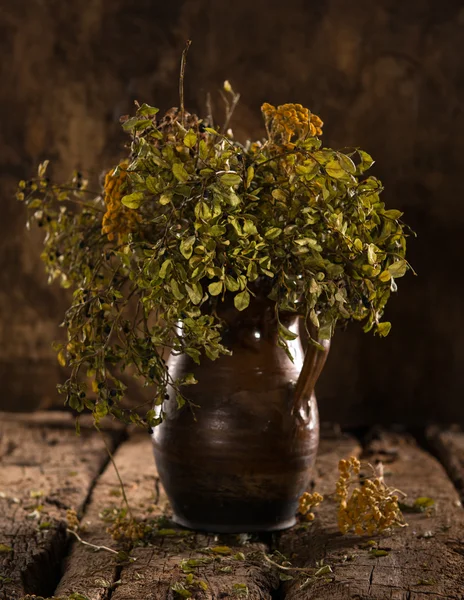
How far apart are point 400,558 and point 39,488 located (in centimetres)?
86

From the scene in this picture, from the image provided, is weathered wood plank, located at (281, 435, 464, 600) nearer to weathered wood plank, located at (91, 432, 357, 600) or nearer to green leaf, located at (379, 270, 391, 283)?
weathered wood plank, located at (91, 432, 357, 600)

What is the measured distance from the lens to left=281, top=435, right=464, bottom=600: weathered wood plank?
126 cm

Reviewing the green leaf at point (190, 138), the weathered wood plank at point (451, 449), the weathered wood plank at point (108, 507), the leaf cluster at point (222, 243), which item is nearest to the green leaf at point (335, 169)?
the leaf cluster at point (222, 243)

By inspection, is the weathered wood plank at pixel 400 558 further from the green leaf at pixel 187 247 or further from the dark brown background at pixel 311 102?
the dark brown background at pixel 311 102

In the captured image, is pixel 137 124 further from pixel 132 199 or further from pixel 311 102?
pixel 311 102

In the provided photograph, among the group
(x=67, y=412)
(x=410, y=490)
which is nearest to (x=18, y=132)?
(x=67, y=412)

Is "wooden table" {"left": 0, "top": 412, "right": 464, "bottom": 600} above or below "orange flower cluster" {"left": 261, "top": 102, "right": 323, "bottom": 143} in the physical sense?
below

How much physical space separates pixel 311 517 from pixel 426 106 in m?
1.53

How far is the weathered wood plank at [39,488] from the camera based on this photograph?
1.41 m

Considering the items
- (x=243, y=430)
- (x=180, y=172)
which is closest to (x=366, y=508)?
(x=243, y=430)

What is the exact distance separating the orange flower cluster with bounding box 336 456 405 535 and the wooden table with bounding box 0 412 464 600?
25 mm

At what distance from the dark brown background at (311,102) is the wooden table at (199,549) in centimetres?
61

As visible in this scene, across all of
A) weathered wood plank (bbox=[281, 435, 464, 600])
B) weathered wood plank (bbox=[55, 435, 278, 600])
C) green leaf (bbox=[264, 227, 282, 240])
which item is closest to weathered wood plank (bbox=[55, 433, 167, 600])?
weathered wood plank (bbox=[55, 435, 278, 600])

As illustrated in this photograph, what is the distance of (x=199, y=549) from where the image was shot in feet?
4.80
